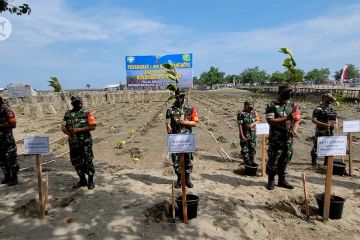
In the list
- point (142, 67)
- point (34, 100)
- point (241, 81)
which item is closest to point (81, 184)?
point (34, 100)

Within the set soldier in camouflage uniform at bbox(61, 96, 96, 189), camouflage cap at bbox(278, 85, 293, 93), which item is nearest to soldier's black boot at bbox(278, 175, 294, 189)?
camouflage cap at bbox(278, 85, 293, 93)

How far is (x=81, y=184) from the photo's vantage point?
22.3ft

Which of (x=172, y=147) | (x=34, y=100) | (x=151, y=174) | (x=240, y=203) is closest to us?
(x=172, y=147)

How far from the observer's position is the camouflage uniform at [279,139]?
20.1ft

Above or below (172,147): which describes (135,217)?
below

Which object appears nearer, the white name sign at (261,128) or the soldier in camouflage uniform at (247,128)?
the white name sign at (261,128)

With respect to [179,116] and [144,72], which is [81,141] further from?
[144,72]

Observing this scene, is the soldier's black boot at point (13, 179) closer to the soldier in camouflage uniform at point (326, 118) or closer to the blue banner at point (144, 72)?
the soldier in camouflage uniform at point (326, 118)

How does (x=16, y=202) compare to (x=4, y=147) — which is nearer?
(x=16, y=202)

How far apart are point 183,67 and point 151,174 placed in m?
30.9

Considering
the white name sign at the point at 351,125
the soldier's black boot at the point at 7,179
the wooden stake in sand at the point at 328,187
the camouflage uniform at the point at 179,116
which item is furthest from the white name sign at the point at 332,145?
the soldier's black boot at the point at 7,179

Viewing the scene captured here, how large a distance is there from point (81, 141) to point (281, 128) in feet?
11.8

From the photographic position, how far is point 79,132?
6.31 m

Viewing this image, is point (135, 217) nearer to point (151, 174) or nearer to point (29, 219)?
point (29, 219)
